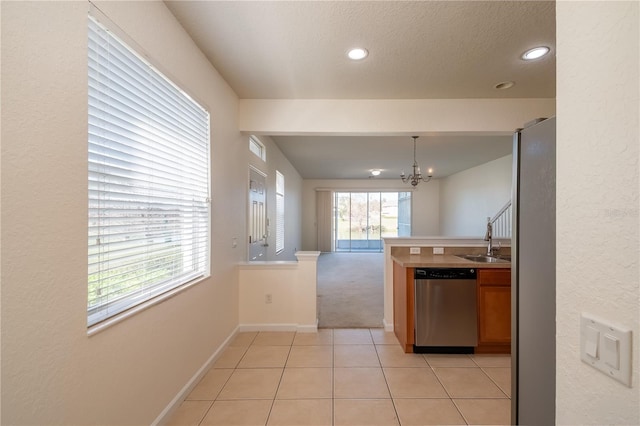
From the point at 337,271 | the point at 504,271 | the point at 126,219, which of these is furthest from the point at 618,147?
the point at 337,271

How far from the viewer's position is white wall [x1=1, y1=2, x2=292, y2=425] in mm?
942

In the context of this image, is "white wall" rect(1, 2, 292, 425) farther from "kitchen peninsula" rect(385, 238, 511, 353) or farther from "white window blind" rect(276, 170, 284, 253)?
"white window blind" rect(276, 170, 284, 253)

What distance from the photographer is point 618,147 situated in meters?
0.56

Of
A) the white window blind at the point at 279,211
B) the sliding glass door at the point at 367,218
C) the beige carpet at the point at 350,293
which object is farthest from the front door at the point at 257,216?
the sliding glass door at the point at 367,218

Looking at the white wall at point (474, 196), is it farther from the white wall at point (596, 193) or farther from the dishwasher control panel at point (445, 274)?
the white wall at point (596, 193)

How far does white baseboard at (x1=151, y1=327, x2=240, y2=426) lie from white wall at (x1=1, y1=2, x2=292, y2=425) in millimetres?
101

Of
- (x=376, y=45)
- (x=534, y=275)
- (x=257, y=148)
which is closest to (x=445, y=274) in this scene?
(x=534, y=275)

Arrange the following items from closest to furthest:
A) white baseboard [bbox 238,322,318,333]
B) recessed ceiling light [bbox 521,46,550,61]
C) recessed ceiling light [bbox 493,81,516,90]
→ recessed ceiling light [bbox 521,46,550,61] → recessed ceiling light [bbox 493,81,516,90] → white baseboard [bbox 238,322,318,333]

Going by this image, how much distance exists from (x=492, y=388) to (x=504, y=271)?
3.45ft

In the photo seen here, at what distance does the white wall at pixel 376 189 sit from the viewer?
10016 mm

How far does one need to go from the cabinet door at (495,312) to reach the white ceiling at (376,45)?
1987 mm

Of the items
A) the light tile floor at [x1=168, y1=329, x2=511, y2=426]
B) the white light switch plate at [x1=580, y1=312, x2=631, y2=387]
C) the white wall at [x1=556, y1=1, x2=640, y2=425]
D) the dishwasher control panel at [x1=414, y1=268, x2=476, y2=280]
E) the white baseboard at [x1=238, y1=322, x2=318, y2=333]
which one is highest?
the white wall at [x1=556, y1=1, x2=640, y2=425]

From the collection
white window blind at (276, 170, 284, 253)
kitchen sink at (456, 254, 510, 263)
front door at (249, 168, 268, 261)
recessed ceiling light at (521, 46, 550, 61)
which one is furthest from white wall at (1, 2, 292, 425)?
white window blind at (276, 170, 284, 253)

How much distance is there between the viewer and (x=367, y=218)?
10.6 meters
